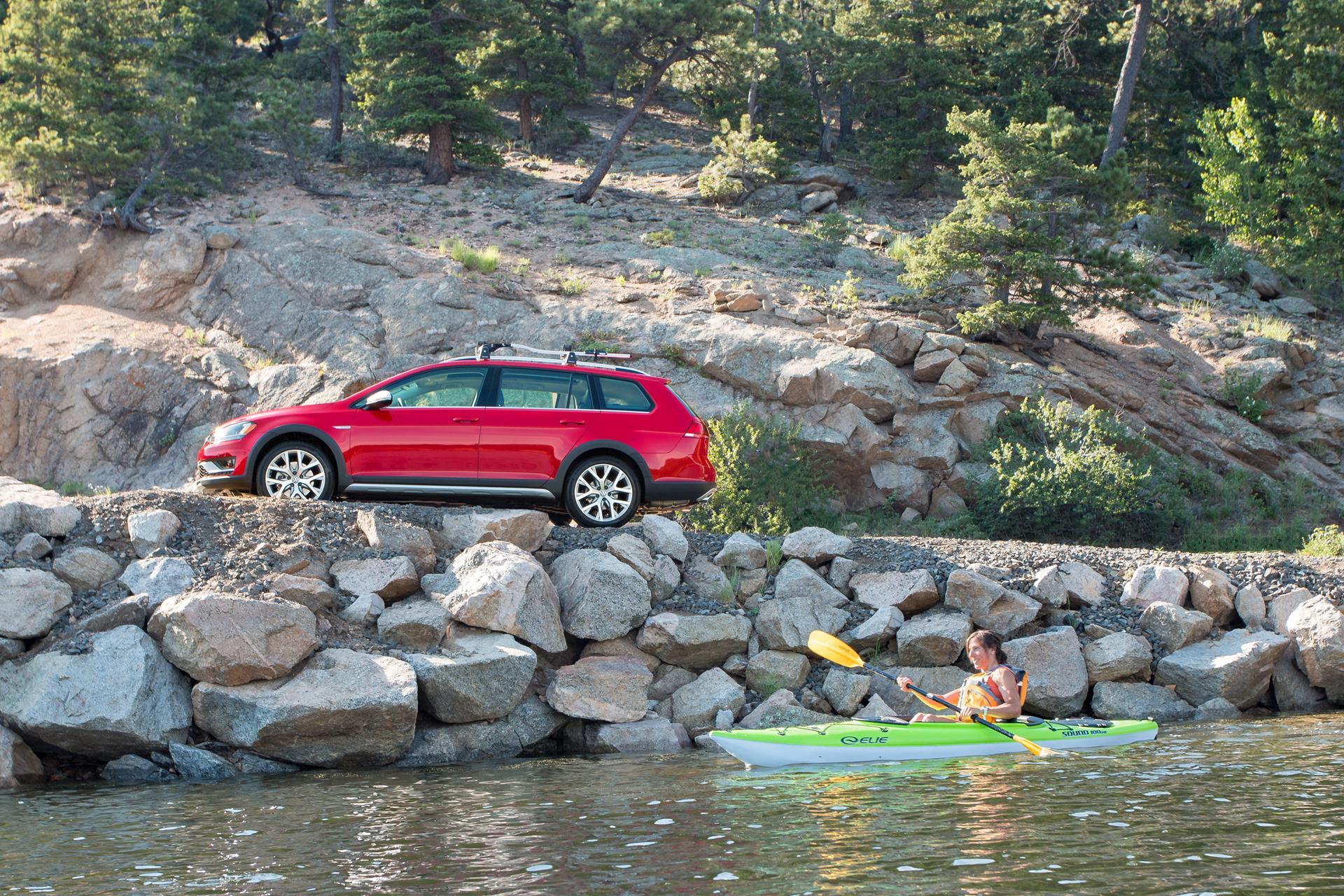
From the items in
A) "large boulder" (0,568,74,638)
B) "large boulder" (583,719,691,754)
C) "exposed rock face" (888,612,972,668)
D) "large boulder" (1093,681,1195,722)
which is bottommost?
"large boulder" (583,719,691,754)

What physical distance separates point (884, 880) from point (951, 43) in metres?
29.3

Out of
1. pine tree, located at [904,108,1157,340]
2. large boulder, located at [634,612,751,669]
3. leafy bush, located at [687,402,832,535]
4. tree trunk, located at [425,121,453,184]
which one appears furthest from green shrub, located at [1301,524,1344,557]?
tree trunk, located at [425,121,453,184]

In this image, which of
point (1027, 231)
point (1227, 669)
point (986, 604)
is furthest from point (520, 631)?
point (1027, 231)

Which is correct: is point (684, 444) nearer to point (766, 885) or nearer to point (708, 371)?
point (766, 885)

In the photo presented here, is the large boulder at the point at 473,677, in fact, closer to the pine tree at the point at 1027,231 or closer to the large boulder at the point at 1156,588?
the large boulder at the point at 1156,588

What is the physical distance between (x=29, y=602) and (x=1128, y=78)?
26.6 m

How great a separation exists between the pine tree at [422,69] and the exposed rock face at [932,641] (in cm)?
1981

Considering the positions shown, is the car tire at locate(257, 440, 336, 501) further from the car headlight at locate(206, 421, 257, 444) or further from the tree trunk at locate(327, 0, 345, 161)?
the tree trunk at locate(327, 0, 345, 161)

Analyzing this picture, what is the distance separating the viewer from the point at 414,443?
40.4 ft

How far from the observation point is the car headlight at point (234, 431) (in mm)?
12258

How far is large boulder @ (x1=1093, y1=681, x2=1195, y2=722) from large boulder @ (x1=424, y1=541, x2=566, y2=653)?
223 inches

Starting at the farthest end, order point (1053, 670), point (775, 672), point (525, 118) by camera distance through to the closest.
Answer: point (525, 118)
point (1053, 670)
point (775, 672)

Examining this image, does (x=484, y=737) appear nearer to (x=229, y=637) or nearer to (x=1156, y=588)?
(x=229, y=637)

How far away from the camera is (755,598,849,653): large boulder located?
1227 centimetres
